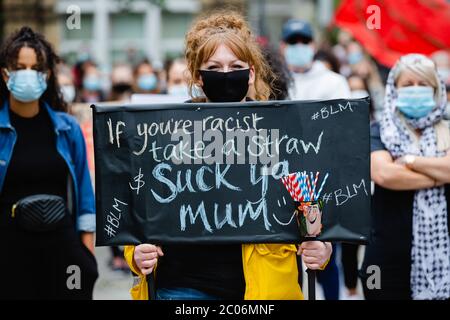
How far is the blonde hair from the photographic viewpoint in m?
3.57

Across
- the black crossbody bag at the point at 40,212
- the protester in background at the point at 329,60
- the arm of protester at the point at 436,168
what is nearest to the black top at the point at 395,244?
the arm of protester at the point at 436,168

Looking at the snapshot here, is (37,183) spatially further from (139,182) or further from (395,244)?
(395,244)

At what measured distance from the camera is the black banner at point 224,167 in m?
3.45

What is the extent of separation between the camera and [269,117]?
3.47 metres

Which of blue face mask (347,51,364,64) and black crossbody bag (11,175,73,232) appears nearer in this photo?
black crossbody bag (11,175,73,232)

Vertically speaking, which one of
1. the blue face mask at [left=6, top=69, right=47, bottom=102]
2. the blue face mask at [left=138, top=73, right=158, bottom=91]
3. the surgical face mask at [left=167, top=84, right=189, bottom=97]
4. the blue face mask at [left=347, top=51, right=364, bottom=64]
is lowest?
the blue face mask at [left=6, top=69, right=47, bottom=102]

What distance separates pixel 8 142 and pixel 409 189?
6.84 feet

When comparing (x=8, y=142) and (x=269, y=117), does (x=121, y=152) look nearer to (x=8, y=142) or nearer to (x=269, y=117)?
(x=269, y=117)

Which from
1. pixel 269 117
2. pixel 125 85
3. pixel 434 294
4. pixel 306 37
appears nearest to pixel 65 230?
pixel 269 117

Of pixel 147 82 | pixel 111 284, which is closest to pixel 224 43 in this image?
pixel 111 284

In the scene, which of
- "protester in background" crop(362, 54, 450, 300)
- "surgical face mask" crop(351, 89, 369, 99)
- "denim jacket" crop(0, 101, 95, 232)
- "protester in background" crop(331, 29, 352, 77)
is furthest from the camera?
"protester in background" crop(331, 29, 352, 77)

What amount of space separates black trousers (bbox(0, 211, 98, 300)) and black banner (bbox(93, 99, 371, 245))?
123 cm

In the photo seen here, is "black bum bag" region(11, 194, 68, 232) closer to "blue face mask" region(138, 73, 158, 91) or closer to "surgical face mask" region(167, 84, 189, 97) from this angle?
"surgical face mask" region(167, 84, 189, 97)

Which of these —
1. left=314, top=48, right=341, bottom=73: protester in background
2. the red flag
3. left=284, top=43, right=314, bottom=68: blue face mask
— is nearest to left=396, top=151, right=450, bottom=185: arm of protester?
left=284, top=43, right=314, bottom=68: blue face mask
